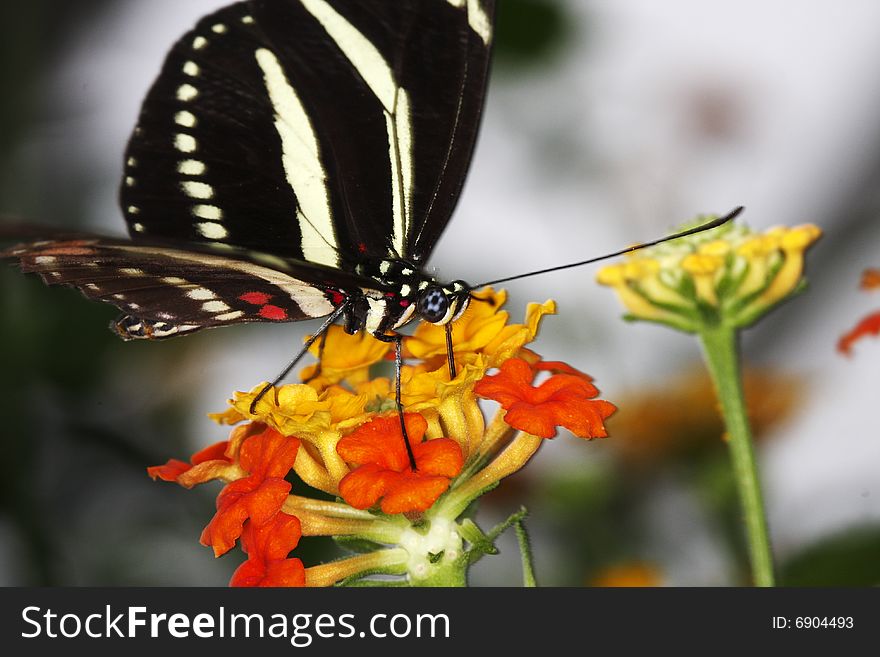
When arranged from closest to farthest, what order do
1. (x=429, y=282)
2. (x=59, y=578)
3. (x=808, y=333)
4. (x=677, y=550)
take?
(x=429, y=282) → (x=59, y=578) → (x=677, y=550) → (x=808, y=333)

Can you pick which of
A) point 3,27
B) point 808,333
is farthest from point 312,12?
point 808,333

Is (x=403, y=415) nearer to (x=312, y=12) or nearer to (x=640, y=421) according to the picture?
(x=312, y=12)

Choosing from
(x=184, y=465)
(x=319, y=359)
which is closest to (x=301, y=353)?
(x=319, y=359)

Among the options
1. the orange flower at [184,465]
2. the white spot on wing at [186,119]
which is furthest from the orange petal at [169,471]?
the white spot on wing at [186,119]

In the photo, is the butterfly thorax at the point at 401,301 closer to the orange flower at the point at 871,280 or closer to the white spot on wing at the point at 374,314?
the white spot on wing at the point at 374,314

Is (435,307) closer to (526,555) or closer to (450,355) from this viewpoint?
(450,355)

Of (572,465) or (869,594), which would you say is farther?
(572,465)
